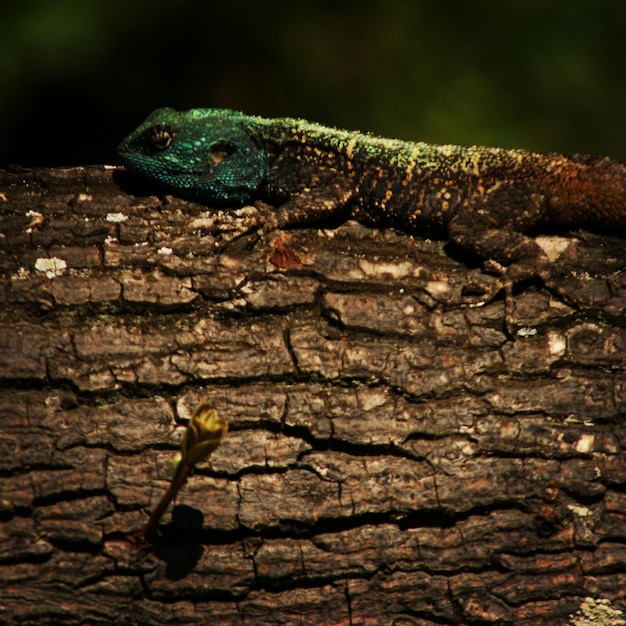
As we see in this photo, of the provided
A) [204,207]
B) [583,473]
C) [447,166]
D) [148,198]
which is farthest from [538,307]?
[148,198]

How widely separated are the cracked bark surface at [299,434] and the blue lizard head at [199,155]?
48 centimetres

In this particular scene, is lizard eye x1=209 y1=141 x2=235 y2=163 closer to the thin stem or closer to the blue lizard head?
the blue lizard head

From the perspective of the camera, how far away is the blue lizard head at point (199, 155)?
4469 millimetres

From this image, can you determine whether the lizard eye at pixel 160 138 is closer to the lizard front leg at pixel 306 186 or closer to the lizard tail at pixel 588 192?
the lizard front leg at pixel 306 186

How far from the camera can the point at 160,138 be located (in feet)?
15.2

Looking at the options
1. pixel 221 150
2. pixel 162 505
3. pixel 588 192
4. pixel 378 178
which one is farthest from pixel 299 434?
pixel 588 192

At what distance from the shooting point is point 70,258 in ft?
12.7

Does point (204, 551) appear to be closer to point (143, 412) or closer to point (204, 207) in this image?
point (143, 412)

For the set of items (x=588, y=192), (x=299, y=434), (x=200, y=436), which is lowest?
(x=200, y=436)

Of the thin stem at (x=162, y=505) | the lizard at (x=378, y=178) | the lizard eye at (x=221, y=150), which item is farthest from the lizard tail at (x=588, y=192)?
the thin stem at (x=162, y=505)

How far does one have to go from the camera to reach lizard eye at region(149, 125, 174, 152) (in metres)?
4.61

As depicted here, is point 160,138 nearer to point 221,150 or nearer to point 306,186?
point 221,150

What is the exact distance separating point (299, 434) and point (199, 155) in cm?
205

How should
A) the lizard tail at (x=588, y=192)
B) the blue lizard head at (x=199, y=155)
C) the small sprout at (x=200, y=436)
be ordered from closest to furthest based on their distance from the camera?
the small sprout at (x=200, y=436)
the lizard tail at (x=588, y=192)
the blue lizard head at (x=199, y=155)
